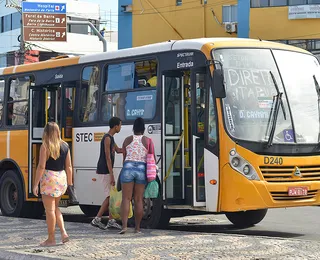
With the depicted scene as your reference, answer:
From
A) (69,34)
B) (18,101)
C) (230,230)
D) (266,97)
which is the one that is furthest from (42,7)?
(266,97)

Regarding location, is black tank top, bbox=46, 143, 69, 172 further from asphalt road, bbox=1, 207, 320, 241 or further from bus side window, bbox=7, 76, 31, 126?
bus side window, bbox=7, 76, 31, 126

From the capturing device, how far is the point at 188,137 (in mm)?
13164

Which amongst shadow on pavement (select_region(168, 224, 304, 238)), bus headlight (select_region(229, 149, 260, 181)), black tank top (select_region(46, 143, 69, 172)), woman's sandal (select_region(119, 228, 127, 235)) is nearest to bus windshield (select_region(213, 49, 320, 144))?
bus headlight (select_region(229, 149, 260, 181))

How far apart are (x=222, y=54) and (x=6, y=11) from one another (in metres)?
58.3

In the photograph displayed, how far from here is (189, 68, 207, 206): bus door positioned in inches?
503

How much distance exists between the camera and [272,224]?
50.4 ft

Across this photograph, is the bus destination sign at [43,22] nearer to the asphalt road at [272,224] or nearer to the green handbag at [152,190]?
the asphalt road at [272,224]

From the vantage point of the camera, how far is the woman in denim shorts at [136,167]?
491 inches

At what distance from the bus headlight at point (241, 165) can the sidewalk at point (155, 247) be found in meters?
1.13

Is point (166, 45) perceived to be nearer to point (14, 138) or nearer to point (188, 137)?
point (188, 137)

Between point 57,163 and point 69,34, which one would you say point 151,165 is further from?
point 69,34

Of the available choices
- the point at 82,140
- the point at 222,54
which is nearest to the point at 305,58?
the point at 222,54

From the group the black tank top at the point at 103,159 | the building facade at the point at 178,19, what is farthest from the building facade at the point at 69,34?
the black tank top at the point at 103,159

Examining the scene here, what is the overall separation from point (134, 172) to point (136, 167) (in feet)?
0.27
